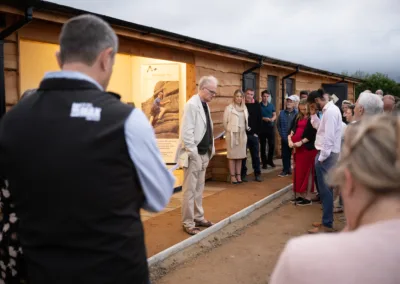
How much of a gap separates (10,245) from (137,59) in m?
8.44

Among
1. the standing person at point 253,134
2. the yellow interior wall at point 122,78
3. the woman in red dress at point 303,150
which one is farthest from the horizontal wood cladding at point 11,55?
the standing person at point 253,134

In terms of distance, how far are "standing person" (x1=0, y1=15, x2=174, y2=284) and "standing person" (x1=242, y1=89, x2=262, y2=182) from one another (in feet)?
28.5

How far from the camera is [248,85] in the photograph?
12.2m

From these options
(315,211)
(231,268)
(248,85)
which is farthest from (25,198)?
(248,85)

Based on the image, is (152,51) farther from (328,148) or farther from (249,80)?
(249,80)

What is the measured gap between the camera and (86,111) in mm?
1720

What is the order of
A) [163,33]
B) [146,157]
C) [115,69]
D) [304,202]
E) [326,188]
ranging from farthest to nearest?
1. [115,69]
2. [304,202]
3. [163,33]
4. [326,188]
5. [146,157]

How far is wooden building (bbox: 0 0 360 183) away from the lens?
5.55 meters

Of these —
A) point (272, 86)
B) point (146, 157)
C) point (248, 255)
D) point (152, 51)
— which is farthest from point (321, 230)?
point (272, 86)

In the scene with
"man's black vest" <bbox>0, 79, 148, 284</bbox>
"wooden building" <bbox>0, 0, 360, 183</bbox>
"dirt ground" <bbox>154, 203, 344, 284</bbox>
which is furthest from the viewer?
"wooden building" <bbox>0, 0, 360, 183</bbox>

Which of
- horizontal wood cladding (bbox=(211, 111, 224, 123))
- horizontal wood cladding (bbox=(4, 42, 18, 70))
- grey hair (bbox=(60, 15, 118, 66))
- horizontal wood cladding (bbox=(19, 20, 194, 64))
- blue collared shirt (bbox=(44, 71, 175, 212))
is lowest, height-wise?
blue collared shirt (bbox=(44, 71, 175, 212))

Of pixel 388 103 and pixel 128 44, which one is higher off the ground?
pixel 128 44

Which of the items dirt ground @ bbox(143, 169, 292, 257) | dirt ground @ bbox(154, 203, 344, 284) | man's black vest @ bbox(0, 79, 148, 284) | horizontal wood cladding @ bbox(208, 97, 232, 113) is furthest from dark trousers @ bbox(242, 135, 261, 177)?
man's black vest @ bbox(0, 79, 148, 284)

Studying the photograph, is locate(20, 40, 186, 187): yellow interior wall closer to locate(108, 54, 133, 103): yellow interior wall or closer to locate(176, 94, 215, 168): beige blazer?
locate(108, 54, 133, 103): yellow interior wall
